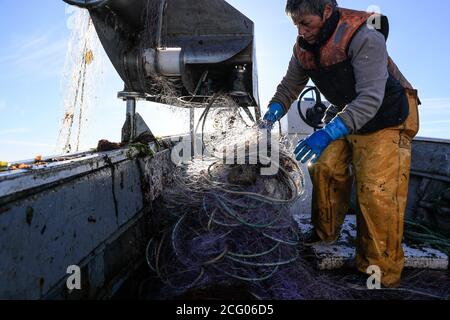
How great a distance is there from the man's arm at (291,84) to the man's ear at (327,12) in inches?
28.0

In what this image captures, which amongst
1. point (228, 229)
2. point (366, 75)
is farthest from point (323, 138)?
point (228, 229)

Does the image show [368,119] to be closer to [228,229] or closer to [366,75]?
[366,75]

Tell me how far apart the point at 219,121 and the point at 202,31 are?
3.88ft

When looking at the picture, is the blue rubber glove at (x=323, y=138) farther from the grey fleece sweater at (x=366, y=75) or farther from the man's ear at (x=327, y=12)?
the man's ear at (x=327, y=12)

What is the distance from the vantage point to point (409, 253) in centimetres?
270

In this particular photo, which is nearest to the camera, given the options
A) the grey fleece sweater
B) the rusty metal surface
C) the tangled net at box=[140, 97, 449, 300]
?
the rusty metal surface

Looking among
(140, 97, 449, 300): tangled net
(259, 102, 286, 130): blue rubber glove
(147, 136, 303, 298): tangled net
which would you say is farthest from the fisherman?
(259, 102, 286, 130): blue rubber glove

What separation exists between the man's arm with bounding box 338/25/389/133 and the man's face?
0.27 metres

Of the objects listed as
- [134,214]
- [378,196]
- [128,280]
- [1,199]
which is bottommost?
[128,280]

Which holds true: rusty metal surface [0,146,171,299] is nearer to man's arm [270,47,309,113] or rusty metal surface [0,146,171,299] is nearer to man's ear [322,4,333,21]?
man's arm [270,47,309,113]

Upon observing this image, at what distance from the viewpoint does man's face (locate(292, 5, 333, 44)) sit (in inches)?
92.7

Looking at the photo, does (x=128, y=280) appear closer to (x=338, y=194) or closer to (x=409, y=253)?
(x=338, y=194)

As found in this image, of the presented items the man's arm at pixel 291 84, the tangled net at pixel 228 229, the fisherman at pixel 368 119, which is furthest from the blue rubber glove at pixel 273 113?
the fisherman at pixel 368 119

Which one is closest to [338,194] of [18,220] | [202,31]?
[18,220]
